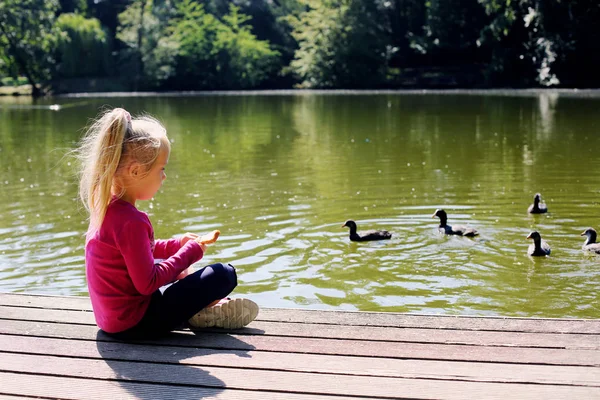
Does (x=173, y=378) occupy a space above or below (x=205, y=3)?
below

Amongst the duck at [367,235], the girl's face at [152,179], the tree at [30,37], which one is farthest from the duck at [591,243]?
the tree at [30,37]

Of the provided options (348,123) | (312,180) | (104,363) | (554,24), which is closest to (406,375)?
(104,363)

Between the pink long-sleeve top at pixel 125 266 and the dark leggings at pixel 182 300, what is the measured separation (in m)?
0.05

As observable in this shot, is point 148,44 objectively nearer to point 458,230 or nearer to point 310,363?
point 458,230

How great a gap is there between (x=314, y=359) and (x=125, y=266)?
1.15 metres

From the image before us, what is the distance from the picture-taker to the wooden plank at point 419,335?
13.7 ft

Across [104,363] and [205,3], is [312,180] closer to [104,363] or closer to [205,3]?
[104,363]

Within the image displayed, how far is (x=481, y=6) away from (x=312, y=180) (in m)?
39.6

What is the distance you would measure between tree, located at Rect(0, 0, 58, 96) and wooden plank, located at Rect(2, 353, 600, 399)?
5791 cm

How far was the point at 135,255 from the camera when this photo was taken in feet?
Answer: 13.5

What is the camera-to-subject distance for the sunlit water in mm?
8055

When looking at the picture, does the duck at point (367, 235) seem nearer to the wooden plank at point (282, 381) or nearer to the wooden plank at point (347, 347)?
the wooden plank at point (347, 347)

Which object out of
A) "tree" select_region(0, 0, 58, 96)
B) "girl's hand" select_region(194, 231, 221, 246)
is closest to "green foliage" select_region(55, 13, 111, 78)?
"tree" select_region(0, 0, 58, 96)

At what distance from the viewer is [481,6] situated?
50.4 m
